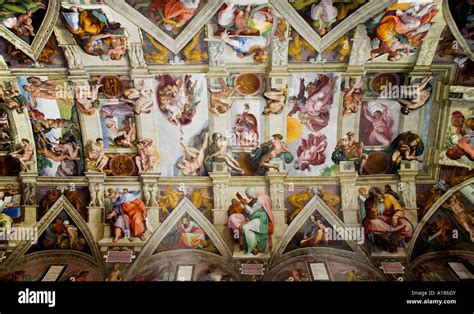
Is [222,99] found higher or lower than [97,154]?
higher

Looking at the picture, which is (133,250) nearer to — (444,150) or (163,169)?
(163,169)

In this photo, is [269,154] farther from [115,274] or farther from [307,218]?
[115,274]

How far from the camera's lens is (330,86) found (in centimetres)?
1120

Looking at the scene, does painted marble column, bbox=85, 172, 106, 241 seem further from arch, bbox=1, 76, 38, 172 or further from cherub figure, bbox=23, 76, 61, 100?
cherub figure, bbox=23, 76, 61, 100

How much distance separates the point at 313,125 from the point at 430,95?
102 inches

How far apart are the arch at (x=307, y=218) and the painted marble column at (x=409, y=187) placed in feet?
4.51

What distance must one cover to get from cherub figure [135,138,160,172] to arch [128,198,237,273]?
1101 mm

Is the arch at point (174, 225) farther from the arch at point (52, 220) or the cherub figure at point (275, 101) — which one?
the cherub figure at point (275, 101)

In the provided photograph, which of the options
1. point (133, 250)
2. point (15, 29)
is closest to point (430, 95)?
point (133, 250)

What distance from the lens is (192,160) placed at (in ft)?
38.4

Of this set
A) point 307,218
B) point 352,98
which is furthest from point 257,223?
point 352,98

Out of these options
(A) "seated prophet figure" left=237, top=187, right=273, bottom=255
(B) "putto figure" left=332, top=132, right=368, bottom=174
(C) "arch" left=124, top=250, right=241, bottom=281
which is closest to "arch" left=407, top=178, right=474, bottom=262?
(B) "putto figure" left=332, top=132, right=368, bottom=174

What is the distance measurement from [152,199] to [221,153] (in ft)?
6.20

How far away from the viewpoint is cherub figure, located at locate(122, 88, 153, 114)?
36.9ft
